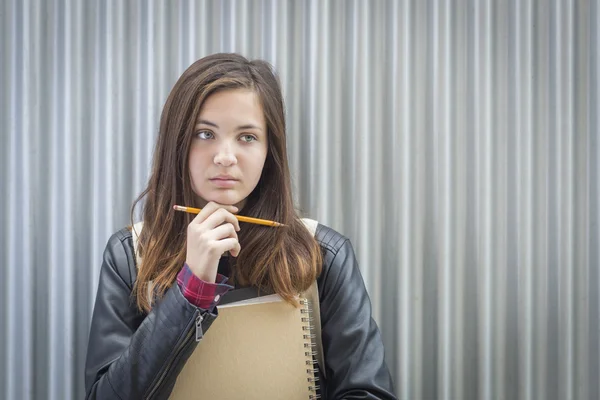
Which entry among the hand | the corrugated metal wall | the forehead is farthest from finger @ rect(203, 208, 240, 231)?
the corrugated metal wall

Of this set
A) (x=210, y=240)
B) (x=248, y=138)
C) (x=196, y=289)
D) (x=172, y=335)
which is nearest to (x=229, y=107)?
Result: (x=248, y=138)

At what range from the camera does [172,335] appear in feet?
4.08

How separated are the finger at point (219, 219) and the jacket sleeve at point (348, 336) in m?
0.30

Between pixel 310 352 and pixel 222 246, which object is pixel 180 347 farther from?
pixel 310 352

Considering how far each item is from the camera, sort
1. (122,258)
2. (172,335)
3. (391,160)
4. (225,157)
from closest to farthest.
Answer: (172,335), (225,157), (122,258), (391,160)

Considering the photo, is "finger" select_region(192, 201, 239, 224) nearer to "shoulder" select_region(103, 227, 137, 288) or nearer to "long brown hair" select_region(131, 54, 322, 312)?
"long brown hair" select_region(131, 54, 322, 312)

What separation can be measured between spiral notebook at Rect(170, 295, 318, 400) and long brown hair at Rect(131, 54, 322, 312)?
6 cm

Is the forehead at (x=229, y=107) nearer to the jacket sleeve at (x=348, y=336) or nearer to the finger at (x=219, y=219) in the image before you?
the finger at (x=219, y=219)

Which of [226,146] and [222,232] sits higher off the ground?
[226,146]

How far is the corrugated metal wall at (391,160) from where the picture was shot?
1727 mm

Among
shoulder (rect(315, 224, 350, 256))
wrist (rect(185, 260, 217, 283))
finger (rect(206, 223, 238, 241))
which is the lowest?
wrist (rect(185, 260, 217, 283))

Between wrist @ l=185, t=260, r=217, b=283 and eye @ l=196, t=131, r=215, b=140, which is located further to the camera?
eye @ l=196, t=131, r=215, b=140

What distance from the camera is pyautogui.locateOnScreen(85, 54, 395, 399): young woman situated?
1.30 metres

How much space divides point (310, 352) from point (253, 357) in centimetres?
14
